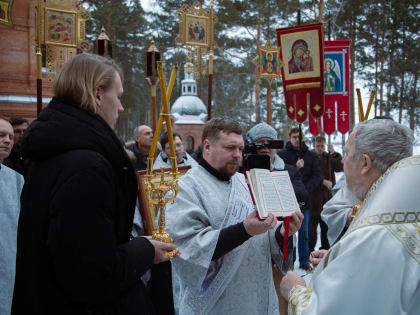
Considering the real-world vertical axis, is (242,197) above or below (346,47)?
below

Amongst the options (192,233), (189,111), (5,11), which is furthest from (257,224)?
(189,111)

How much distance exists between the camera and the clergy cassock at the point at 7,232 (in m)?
2.89

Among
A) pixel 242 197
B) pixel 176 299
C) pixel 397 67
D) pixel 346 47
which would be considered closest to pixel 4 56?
pixel 346 47

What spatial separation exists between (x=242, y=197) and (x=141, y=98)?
94.5 ft

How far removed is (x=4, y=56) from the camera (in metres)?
12.6

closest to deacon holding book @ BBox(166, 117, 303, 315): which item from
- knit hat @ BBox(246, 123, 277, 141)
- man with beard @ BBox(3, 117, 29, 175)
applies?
knit hat @ BBox(246, 123, 277, 141)

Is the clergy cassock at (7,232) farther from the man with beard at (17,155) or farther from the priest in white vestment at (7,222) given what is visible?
the man with beard at (17,155)

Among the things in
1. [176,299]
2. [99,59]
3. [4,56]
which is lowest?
[176,299]

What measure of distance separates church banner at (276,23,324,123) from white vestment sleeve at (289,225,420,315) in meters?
5.02

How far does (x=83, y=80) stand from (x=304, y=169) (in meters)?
4.98

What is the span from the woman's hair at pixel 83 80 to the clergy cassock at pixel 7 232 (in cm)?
191

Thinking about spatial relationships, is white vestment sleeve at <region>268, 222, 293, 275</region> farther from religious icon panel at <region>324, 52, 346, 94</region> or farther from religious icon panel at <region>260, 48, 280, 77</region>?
religious icon panel at <region>260, 48, 280, 77</region>

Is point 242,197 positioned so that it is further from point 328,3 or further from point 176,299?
point 328,3

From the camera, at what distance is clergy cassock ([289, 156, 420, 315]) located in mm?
1152
